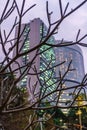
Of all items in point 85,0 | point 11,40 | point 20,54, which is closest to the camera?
point 85,0

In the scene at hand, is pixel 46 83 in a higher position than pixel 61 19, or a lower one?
lower

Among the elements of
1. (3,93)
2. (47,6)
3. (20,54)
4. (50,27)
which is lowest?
(3,93)

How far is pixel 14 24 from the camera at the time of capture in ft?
11.0

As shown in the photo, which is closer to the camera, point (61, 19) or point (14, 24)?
point (61, 19)

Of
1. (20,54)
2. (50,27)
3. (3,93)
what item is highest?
(50,27)

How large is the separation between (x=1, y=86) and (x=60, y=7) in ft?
3.49

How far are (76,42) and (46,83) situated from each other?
0.99 m

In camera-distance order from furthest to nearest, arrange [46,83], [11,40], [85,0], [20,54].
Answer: [11,40]
[46,83]
[20,54]
[85,0]

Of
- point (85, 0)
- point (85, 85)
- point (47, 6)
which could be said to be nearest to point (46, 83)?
point (85, 85)

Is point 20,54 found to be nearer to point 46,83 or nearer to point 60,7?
point 60,7

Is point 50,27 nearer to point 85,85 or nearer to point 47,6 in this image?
point 47,6

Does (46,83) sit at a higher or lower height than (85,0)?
lower

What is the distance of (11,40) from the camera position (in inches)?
142

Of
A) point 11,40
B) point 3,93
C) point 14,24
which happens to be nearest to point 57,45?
point 3,93
